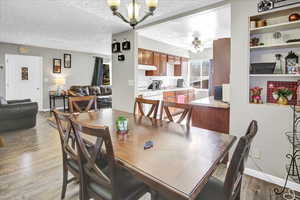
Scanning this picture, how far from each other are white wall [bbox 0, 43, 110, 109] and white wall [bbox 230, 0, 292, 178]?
6.74 meters

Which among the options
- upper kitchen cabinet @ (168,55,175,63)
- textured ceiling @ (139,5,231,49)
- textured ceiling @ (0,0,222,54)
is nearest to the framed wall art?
textured ceiling @ (0,0,222,54)

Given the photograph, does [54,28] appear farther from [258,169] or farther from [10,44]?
[258,169]

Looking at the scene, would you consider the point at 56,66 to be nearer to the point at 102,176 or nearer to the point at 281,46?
the point at 102,176

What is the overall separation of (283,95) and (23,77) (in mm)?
7577

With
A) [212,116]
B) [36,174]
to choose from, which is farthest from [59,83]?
[212,116]

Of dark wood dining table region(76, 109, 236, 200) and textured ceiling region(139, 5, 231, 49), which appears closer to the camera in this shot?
dark wood dining table region(76, 109, 236, 200)

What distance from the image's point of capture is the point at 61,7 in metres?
2.79

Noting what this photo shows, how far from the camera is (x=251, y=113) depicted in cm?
227

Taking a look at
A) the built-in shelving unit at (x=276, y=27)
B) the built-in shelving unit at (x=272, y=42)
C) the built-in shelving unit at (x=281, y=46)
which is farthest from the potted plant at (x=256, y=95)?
the built-in shelving unit at (x=276, y=27)

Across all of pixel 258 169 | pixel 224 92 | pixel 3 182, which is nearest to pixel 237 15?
pixel 224 92

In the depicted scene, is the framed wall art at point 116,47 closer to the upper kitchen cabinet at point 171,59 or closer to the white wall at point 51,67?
the upper kitchen cabinet at point 171,59

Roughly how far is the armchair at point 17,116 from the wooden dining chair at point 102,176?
3.63 m

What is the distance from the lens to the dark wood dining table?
34.1 inches

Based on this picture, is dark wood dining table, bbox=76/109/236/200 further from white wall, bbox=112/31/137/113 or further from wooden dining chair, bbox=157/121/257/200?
white wall, bbox=112/31/137/113
